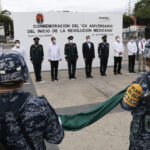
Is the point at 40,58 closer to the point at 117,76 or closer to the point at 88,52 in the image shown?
the point at 88,52

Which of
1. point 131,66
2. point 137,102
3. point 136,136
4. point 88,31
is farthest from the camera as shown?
point 88,31

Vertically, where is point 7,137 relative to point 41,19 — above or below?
below

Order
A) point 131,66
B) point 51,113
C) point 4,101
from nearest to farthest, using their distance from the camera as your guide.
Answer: point 4,101
point 51,113
point 131,66

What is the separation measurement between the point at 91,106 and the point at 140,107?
364 cm

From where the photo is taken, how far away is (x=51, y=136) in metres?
1.53

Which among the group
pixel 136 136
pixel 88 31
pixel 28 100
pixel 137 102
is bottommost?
pixel 136 136

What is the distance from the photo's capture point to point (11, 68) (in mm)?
1378

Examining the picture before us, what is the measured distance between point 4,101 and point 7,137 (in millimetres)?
239

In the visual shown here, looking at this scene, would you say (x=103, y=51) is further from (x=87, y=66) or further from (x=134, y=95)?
(x=134, y=95)

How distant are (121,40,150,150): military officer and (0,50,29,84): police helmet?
91 cm

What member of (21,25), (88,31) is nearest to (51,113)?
(21,25)

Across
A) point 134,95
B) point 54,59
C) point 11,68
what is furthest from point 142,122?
point 54,59

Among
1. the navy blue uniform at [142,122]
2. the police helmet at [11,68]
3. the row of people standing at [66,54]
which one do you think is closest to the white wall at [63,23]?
the row of people standing at [66,54]

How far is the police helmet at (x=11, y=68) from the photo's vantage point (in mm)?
1367
